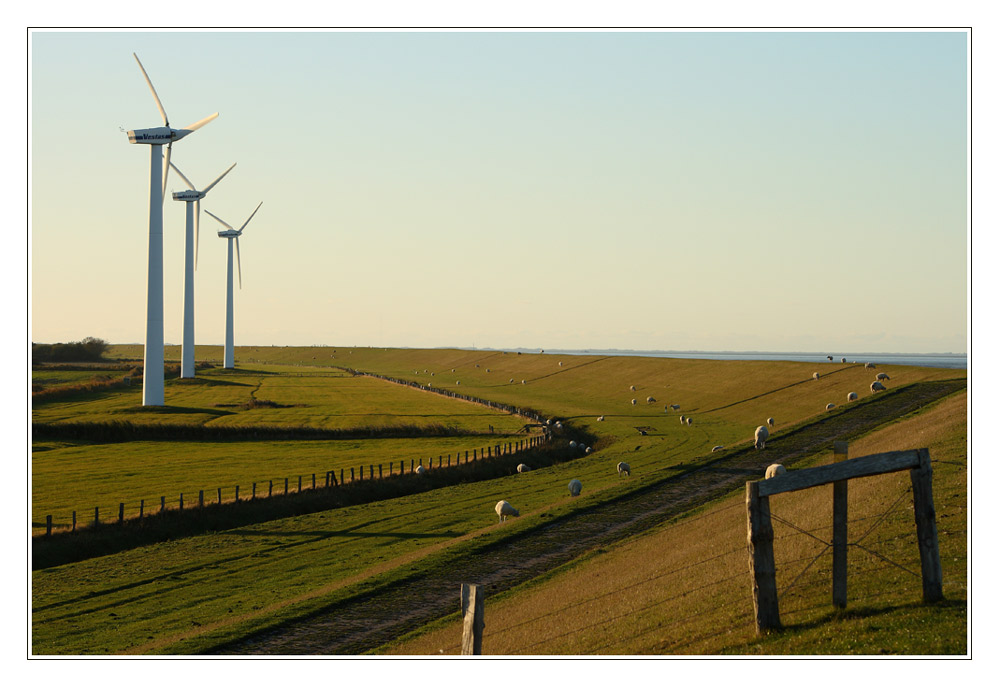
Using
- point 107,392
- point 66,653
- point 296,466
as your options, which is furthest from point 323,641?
point 107,392

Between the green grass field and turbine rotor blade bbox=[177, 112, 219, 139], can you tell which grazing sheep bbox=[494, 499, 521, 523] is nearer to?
the green grass field

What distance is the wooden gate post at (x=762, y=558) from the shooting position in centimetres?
1595

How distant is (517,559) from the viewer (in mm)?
32844

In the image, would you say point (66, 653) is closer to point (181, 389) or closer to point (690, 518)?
point (690, 518)

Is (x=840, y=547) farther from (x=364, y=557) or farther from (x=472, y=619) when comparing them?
→ (x=364, y=557)

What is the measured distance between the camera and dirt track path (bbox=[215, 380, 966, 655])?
24.2m

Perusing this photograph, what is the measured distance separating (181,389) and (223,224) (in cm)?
5853

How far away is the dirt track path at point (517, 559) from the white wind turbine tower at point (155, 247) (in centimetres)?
7157

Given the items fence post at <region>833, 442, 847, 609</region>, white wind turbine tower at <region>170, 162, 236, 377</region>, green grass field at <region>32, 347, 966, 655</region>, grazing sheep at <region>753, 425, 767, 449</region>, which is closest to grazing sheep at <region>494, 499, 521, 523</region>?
green grass field at <region>32, 347, 966, 655</region>

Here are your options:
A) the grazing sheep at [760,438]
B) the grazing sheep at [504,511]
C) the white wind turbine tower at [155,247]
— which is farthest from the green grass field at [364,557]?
the white wind turbine tower at [155,247]

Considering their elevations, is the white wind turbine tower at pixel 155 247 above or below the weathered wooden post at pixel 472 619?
above

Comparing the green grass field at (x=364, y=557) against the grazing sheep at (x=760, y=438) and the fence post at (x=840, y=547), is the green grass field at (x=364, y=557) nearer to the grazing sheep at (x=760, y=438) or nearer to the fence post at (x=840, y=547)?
the fence post at (x=840, y=547)

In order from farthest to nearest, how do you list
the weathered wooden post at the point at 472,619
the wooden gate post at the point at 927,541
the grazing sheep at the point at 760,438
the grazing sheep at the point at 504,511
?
the grazing sheep at the point at 760,438 → the grazing sheep at the point at 504,511 → the wooden gate post at the point at 927,541 → the weathered wooden post at the point at 472,619

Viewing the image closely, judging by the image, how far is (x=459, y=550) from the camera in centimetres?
3453
